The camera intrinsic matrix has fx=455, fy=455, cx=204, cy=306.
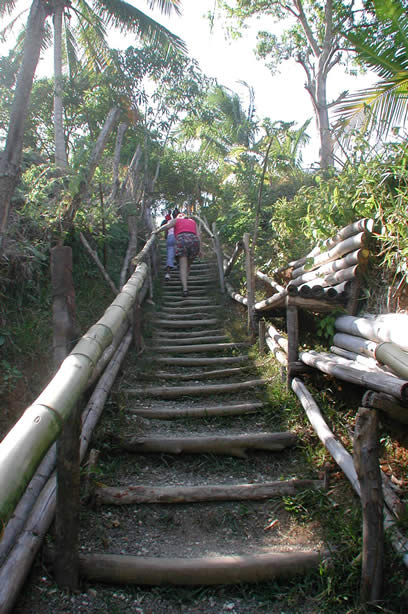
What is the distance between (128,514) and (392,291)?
2.46 meters

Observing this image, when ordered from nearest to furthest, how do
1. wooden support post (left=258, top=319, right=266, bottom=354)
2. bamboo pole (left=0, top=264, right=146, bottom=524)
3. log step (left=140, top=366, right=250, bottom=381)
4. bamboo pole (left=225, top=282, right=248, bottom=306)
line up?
bamboo pole (left=0, top=264, right=146, bottom=524)
log step (left=140, top=366, right=250, bottom=381)
wooden support post (left=258, top=319, right=266, bottom=354)
bamboo pole (left=225, top=282, right=248, bottom=306)

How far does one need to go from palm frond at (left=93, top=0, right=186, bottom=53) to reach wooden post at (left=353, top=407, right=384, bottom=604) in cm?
912

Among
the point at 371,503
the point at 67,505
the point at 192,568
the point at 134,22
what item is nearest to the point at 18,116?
the point at 67,505

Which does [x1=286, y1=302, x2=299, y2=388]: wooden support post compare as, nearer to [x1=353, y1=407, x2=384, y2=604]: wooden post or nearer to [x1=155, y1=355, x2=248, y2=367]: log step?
[x1=155, y1=355, x2=248, y2=367]: log step

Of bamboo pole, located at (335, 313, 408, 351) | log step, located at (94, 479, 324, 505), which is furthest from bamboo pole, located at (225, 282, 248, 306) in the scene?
log step, located at (94, 479, 324, 505)

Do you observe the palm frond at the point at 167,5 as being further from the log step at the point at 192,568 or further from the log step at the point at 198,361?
the log step at the point at 192,568

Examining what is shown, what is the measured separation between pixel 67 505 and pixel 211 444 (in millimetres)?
1415

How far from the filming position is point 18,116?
4.13 metres

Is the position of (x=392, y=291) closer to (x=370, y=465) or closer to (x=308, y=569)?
(x=370, y=465)

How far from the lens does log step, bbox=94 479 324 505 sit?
2859 mm

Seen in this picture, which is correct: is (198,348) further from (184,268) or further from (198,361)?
(184,268)

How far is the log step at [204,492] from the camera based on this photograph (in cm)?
286

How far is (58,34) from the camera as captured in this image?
27.4ft

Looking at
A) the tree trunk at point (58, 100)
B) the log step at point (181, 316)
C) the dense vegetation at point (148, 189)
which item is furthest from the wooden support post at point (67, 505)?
the tree trunk at point (58, 100)
